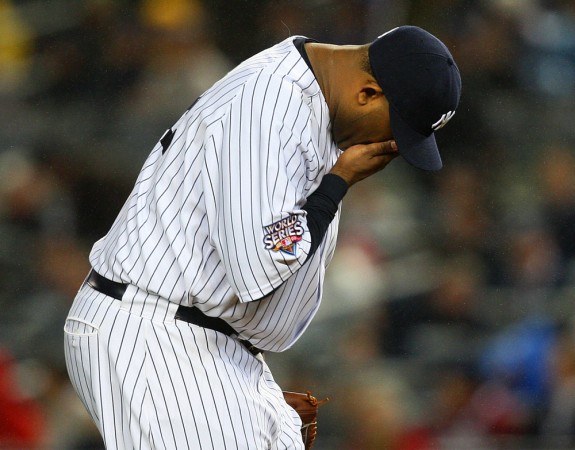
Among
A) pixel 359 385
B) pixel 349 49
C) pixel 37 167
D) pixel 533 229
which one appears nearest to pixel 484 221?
pixel 533 229

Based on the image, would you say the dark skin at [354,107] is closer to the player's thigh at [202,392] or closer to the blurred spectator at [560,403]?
the player's thigh at [202,392]

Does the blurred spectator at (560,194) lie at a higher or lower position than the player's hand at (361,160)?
lower

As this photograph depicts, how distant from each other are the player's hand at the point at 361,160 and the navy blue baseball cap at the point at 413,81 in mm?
51

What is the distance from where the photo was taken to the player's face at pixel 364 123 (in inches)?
93.8

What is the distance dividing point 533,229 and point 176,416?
3.32 metres

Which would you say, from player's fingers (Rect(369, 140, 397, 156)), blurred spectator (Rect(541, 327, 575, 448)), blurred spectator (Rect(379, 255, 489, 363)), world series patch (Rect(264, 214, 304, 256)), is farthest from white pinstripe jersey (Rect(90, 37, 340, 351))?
blurred spectator (Rect(541, 327, 575, 448))

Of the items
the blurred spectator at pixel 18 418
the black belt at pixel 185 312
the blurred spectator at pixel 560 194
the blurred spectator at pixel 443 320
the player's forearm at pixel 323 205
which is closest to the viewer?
the player's forearm at pixel 323 205

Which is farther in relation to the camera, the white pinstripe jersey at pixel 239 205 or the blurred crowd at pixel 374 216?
the blurred crowd at pixel 374 216

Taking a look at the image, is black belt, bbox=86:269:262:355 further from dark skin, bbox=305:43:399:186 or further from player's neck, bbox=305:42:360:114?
player's neck, bbox=305:42:360:114

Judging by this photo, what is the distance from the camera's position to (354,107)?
240cm

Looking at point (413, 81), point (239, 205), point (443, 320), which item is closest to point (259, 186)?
point (239, 205)

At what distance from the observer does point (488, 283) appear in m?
5.23

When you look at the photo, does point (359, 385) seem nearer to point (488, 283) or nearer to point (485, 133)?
point (488, 283)

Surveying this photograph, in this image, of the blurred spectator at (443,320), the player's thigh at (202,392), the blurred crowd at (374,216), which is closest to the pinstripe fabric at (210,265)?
the player's thigh at (202,392)
